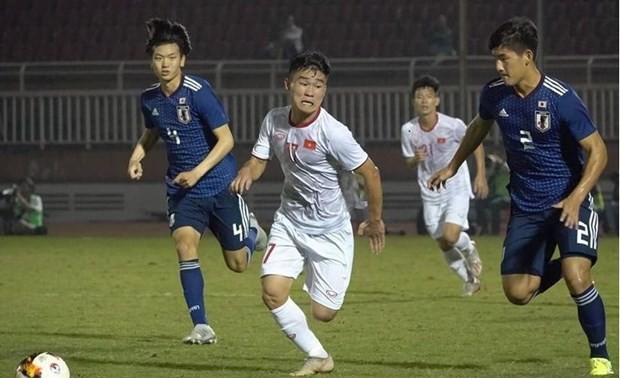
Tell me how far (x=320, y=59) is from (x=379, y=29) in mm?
21975

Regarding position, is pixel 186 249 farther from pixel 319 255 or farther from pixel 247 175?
pixel 247 175

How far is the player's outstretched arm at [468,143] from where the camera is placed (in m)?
8.85

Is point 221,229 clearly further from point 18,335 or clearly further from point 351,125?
point 351,125

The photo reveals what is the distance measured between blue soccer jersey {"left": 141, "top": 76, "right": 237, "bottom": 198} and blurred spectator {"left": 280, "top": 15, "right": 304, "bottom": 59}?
1851 centimetres

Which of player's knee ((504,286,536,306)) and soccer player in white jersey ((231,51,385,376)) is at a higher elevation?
soccer player in white jersey ((231,51,385,376))

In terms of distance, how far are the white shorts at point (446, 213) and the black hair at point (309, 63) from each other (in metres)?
5.89

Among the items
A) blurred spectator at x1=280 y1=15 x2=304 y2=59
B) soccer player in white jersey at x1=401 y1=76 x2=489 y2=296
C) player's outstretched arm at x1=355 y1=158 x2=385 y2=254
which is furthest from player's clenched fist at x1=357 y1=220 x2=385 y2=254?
blurred spectator at x1=280 y1=15 x2=304 y2=59

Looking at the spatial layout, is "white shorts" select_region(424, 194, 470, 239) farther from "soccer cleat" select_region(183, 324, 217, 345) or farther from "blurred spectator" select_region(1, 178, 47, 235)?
"blurred spectator" select_region(1, 178, 47, 235)

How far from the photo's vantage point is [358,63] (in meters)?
27.9

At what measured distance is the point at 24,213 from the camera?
24438mm

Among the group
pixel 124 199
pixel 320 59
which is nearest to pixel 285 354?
pixel 320 59

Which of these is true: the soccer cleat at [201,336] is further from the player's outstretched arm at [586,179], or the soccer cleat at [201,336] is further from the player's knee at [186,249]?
the player's outstretched arm at [586,179]

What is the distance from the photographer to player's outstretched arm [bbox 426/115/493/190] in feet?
29.0

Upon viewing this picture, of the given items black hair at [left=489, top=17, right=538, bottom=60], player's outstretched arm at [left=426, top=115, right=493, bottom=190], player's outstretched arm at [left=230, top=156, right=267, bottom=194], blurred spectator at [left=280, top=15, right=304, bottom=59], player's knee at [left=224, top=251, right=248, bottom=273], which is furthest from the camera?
blurred spectator at [left=280, top=15, right=304, bottom=59]
